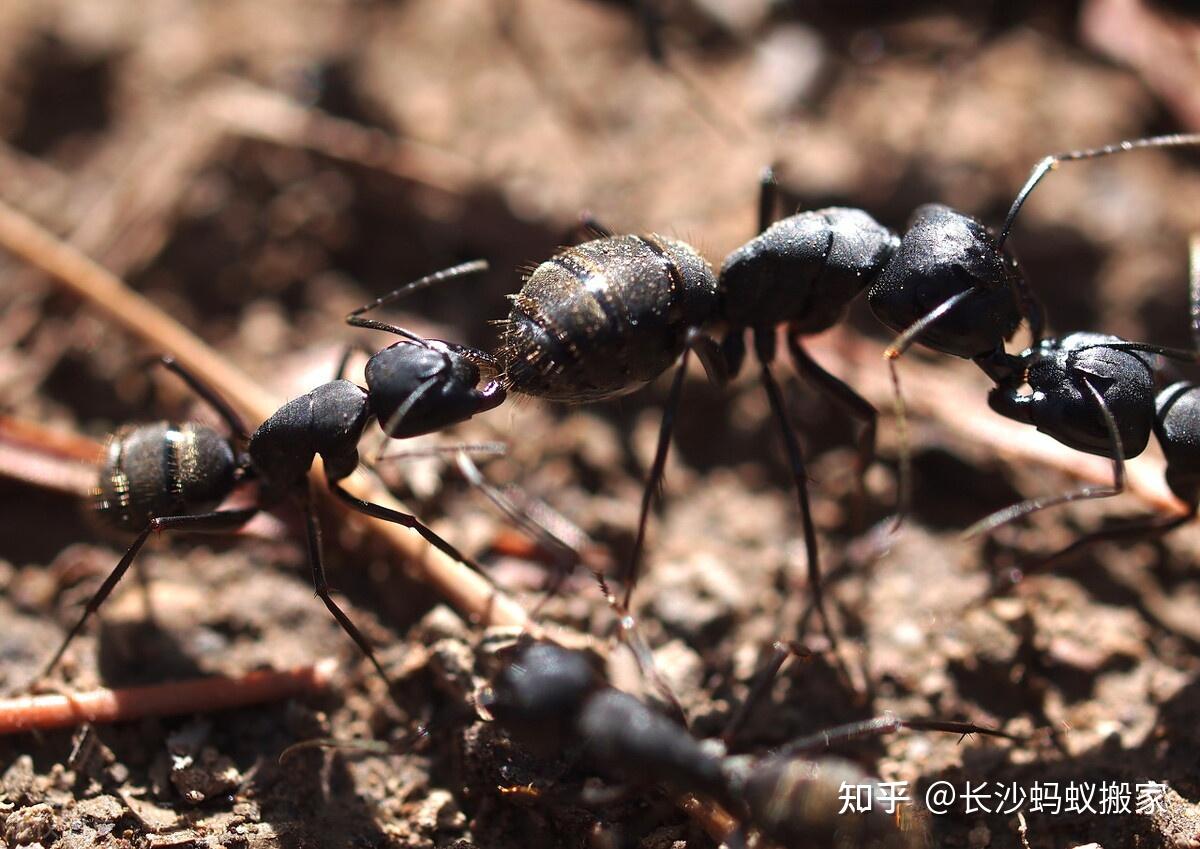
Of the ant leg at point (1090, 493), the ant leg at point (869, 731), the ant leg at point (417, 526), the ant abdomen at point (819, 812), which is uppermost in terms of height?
the ant leg at point (1090, 493)

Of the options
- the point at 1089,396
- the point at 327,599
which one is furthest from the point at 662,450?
the point at 1089,396

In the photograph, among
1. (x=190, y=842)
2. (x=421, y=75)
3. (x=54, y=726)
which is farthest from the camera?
(x=421, y=75)

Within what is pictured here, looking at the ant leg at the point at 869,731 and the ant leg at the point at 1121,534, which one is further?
the ant leg at the point at 1121,534

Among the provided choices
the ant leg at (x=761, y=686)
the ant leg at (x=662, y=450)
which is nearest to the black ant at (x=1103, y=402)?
the ant leg at (x=761, y=686)

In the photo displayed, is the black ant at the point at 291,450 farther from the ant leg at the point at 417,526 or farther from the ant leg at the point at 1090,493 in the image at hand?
the ant leg at the point at 1090,493

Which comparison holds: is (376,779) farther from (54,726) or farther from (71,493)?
(71,493)

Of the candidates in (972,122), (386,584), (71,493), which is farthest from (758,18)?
(71,493)
